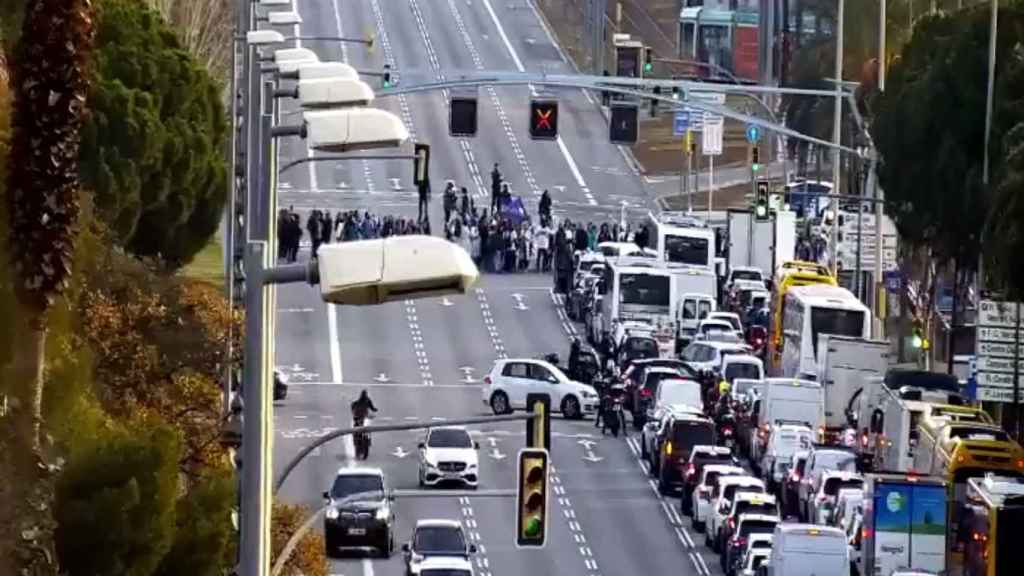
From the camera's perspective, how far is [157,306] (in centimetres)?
4119

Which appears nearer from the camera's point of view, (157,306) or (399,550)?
(157,306)

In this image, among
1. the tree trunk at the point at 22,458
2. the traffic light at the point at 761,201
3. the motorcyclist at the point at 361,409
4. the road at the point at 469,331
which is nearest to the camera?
the tree trunk at the point at 22,458

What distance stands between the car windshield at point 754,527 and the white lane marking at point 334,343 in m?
21.2

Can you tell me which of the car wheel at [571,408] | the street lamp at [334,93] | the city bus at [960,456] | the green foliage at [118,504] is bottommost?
the car wheel at [571,408]

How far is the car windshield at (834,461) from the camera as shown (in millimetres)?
58094

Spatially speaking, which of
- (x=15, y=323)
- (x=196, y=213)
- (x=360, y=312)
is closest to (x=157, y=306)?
(x=196, y=213)

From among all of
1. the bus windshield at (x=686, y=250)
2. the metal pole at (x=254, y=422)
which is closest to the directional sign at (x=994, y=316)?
the bus windshield at (x=686, y=250)

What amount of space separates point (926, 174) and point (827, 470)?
54.3 feet

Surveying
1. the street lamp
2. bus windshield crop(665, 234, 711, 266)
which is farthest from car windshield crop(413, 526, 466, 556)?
bus windshield crop(665, 234, 711, 266)

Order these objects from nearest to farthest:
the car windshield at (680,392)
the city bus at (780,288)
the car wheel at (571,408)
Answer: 1. the car windshield at (680,392)
2. the car wheel at (571,408)
3. the city bus at (780,288)

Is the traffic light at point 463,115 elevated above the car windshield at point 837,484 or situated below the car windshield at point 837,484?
above

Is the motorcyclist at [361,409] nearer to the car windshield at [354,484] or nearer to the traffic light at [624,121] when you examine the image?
the car windshield at [354,484]

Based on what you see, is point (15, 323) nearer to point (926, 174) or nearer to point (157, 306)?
point (157, 306)

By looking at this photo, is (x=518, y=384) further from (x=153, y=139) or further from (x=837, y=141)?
(x=153, y=139)
